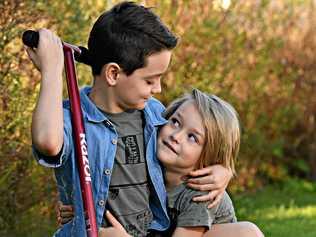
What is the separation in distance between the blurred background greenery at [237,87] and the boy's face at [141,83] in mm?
1794

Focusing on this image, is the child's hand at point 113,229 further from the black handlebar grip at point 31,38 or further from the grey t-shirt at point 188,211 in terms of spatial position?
the black handlebar grip at point 31,38

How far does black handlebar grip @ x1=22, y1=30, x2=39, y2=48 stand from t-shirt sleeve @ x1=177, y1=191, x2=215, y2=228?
1081 mm

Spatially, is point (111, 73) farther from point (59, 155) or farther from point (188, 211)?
point (188, 211)

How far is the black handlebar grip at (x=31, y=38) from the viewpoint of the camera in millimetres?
3697

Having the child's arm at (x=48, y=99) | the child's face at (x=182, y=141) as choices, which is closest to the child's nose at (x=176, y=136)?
the child's face at (x=182, y=141)

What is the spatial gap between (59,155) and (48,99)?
0.25 m

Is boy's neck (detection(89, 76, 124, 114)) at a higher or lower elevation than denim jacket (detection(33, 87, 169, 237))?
higher

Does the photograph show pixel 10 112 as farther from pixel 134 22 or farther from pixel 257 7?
pixel 257 7

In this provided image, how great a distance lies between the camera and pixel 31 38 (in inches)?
146

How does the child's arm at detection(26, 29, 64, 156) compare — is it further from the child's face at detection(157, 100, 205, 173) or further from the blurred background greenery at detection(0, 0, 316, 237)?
the blurred background greenery at detection(0, 0, 316, 237)

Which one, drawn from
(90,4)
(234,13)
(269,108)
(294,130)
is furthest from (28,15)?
(294,130)

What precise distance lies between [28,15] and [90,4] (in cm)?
123

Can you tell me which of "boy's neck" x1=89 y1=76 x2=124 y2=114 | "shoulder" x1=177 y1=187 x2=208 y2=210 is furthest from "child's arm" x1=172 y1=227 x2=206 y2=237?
"boy's neck" x1=89 y1=76 x2=124 y2=114

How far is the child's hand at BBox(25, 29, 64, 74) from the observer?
369 centimetres
